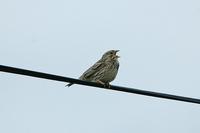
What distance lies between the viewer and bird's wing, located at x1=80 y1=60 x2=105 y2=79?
18.5m

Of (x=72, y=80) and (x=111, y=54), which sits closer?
(x=72, y=80)

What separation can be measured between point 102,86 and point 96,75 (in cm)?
418

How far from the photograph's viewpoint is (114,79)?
1838 centimetres

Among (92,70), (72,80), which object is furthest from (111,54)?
(72,80)

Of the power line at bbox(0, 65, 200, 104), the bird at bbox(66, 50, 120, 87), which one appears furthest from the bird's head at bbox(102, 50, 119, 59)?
the power line at bbox(0, 65, 200, 104)

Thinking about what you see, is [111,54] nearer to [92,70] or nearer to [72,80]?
[92,70]

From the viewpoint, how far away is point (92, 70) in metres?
18.6

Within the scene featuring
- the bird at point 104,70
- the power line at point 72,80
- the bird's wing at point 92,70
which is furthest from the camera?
the bird's wing at point 92,70

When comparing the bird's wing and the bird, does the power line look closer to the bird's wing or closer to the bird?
the bird

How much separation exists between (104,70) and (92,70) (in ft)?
0.88

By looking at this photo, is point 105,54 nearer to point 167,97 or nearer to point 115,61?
point 115,61

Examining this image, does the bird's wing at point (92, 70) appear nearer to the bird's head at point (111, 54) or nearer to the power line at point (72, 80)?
the bird's head at point (111, 54)

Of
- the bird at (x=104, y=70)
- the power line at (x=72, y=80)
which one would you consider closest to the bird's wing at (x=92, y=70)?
the bird at (x=104, y=70)

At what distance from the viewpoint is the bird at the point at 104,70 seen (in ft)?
59.9
